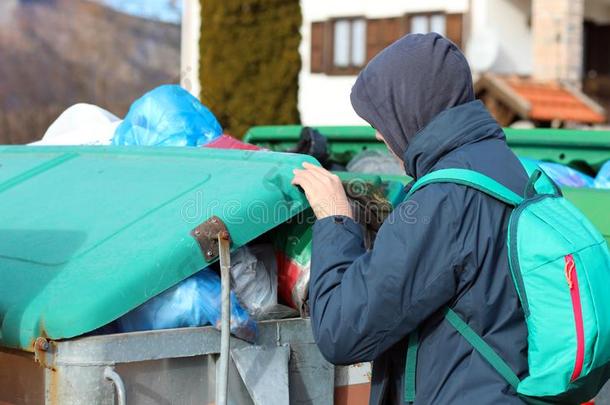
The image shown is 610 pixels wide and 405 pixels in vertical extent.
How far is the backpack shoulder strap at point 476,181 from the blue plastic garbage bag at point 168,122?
4.73ft

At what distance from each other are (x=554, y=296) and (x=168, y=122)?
173 centimetres

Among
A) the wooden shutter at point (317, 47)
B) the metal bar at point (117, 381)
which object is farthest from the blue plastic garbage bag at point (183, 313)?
the wooden shutter at point (317, 47)

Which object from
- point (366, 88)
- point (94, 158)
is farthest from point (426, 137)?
point (94, 158)

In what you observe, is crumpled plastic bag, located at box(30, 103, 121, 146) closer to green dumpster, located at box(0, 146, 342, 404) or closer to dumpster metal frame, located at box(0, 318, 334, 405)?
green dumpster, located at box(0, 146, 342, 404)

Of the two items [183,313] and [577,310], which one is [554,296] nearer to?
[577,310]

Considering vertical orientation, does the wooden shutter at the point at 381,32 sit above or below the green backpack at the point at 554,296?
above

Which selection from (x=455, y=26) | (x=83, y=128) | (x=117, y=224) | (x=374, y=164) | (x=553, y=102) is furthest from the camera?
(x=455, y=26)

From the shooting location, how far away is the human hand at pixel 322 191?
2047 millimetres

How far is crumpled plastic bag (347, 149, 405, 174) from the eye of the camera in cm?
373

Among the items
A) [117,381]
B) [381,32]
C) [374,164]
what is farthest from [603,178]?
[381,32]

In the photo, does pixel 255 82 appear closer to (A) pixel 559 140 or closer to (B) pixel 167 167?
(A) pixel 559 140

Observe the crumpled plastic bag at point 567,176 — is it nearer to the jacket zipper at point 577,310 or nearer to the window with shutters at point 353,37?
the jacket zipper at point 577,310

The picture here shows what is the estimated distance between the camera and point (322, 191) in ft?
7.02

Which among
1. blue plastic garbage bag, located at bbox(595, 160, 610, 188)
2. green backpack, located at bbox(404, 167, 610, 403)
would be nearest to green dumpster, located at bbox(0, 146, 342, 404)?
green backpack, located at bbox(404, 167, 610, 403)
